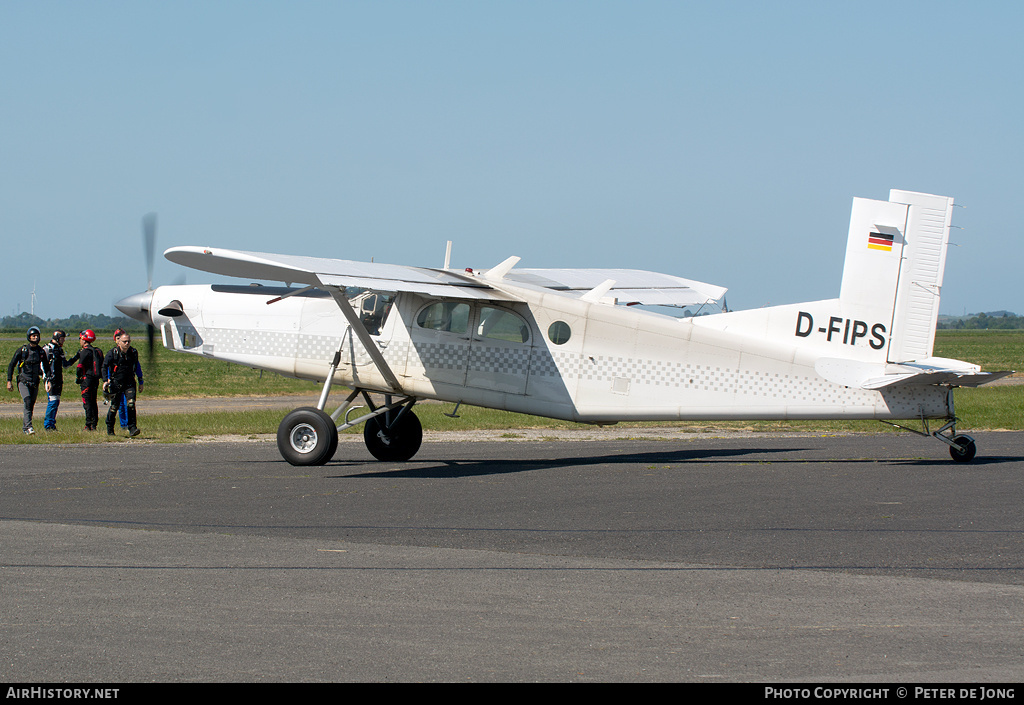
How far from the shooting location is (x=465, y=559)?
795 centimetres

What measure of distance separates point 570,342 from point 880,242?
4.39m

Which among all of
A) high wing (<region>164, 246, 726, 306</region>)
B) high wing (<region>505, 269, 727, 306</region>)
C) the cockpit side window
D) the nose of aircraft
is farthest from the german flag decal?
the nose of aircraft

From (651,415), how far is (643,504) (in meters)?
3.78

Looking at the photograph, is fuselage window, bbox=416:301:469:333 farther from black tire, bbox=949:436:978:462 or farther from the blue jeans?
the blue jeans

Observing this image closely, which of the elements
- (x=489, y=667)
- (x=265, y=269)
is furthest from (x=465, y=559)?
(x=265, y=269)

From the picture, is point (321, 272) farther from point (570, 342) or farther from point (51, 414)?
point (51, 414)

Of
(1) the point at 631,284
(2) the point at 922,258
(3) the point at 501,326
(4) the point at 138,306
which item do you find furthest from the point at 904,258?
(4) the point at 138,306

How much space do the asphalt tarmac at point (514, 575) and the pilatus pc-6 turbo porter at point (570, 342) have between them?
110cm

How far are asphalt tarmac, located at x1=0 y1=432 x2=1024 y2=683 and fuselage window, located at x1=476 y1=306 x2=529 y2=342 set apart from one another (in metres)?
2.14

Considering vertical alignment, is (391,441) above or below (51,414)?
above

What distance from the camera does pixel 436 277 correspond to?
49.5 ft

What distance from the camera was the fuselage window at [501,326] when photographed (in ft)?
48.8

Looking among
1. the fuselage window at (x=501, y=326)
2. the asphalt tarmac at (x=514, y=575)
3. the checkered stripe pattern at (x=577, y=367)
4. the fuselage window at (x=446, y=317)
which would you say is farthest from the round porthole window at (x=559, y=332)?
the asphalt tarmac at (x=514, y=575)

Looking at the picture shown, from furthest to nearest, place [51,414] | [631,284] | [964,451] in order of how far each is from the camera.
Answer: [51,414] → [631,284] → [964,451]
